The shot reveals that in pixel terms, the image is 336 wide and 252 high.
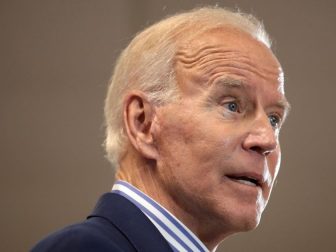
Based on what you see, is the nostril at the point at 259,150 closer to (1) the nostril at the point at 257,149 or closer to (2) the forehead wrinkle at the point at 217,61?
(1) the nostril at the point at 257,149

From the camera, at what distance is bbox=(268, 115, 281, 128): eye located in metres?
1.31

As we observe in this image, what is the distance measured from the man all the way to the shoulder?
0.12ft

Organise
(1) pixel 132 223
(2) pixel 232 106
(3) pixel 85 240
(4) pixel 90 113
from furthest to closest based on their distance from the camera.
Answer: (4) pixel 90 113, (2) pixel 232 106, (1) pixel 132 223, (3) pixel 85 240

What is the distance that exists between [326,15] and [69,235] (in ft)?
5.91

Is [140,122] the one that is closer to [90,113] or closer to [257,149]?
[257,149]

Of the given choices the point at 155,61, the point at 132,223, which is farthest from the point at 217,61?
the point at 132,223

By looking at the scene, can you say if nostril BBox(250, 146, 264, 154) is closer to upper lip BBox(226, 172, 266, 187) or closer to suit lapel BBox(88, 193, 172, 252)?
upper lip BBox(226, 172, 266, 187)

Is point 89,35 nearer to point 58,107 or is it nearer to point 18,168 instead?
point 58,107

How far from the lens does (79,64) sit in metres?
2.49

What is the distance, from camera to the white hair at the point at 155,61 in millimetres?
1286

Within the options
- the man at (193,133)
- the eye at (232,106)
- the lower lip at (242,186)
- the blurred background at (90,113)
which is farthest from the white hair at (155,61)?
the blurred background at (90,113)

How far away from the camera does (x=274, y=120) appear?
1317 mm

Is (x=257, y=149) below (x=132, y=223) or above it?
above

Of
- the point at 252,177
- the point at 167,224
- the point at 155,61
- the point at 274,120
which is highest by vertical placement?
the point at 155,61
